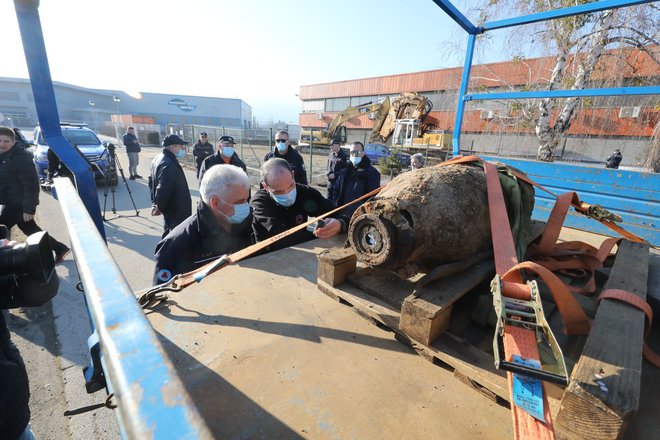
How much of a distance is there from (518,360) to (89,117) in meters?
73.8

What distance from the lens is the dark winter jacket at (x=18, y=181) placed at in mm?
4363

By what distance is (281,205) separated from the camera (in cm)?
311

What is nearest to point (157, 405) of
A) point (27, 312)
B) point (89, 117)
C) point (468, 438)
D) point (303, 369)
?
point (303, 369)

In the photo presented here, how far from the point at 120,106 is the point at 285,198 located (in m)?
75.2

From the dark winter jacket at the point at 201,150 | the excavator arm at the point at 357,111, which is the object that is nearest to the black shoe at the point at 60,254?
the dark winter jacket at the point at 201,150

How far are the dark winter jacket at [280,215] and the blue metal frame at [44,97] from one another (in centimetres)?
139

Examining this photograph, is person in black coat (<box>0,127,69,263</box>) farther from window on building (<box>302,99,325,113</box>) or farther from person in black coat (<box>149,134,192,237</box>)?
window on building (<box>302,99,325,113</box>)

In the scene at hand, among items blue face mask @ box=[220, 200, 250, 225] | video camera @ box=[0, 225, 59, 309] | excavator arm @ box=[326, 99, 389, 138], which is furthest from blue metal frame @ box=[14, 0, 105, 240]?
excavator arm @ box=[326, 99, 389, 138]

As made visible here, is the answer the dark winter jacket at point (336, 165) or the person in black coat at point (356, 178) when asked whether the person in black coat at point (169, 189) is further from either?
the dark winter jacket at point (336, 165)

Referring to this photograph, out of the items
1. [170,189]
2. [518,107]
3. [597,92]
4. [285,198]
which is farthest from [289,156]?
[518,107]

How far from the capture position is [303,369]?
4.22 feet

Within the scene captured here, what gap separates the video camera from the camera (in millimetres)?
1214

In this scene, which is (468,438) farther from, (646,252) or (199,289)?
(646,252)

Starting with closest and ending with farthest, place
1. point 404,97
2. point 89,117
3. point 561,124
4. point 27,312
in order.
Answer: point 27,312
point 561,124
point 404,97
point 89,117
